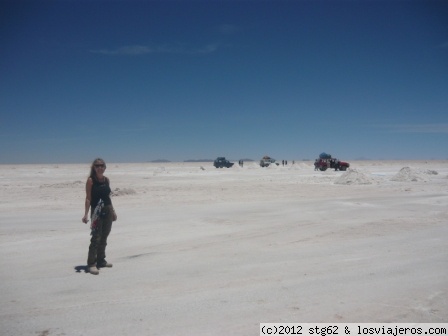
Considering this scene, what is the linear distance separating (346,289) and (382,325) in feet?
3.23

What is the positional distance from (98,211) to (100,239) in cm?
50

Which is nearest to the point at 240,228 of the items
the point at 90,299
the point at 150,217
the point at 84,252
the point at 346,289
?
the point at 150,217

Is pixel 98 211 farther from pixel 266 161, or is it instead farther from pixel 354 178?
pixel 266 161

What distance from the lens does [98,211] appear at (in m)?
5.95

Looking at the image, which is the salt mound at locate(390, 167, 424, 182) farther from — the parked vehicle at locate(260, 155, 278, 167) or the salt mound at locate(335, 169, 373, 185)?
the parked vehicle at locate(260, 155, 278, 167)

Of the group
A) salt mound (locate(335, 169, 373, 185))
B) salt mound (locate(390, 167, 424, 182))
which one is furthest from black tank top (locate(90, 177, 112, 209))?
salt mound (locate(390, 167, 424, 182))

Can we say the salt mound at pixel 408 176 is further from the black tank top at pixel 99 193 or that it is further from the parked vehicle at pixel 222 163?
the parked vehicle at pixel 222 163

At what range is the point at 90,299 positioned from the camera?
4.76 meters

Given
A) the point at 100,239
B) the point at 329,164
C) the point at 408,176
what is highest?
the point at 329,164

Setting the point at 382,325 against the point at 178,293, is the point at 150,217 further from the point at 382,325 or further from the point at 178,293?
the point at 382,325

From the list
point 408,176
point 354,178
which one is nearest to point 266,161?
point 408,176

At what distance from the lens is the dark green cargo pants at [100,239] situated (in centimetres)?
588

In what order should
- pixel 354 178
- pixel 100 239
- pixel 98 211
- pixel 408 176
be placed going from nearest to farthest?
1. pixel 98 211
2. pixel 100 239
3. pixel 354 178
4. pixel 408 176

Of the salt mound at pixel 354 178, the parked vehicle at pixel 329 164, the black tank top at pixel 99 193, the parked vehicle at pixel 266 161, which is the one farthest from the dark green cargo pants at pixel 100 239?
the parked vehicle at pixel 266 161
